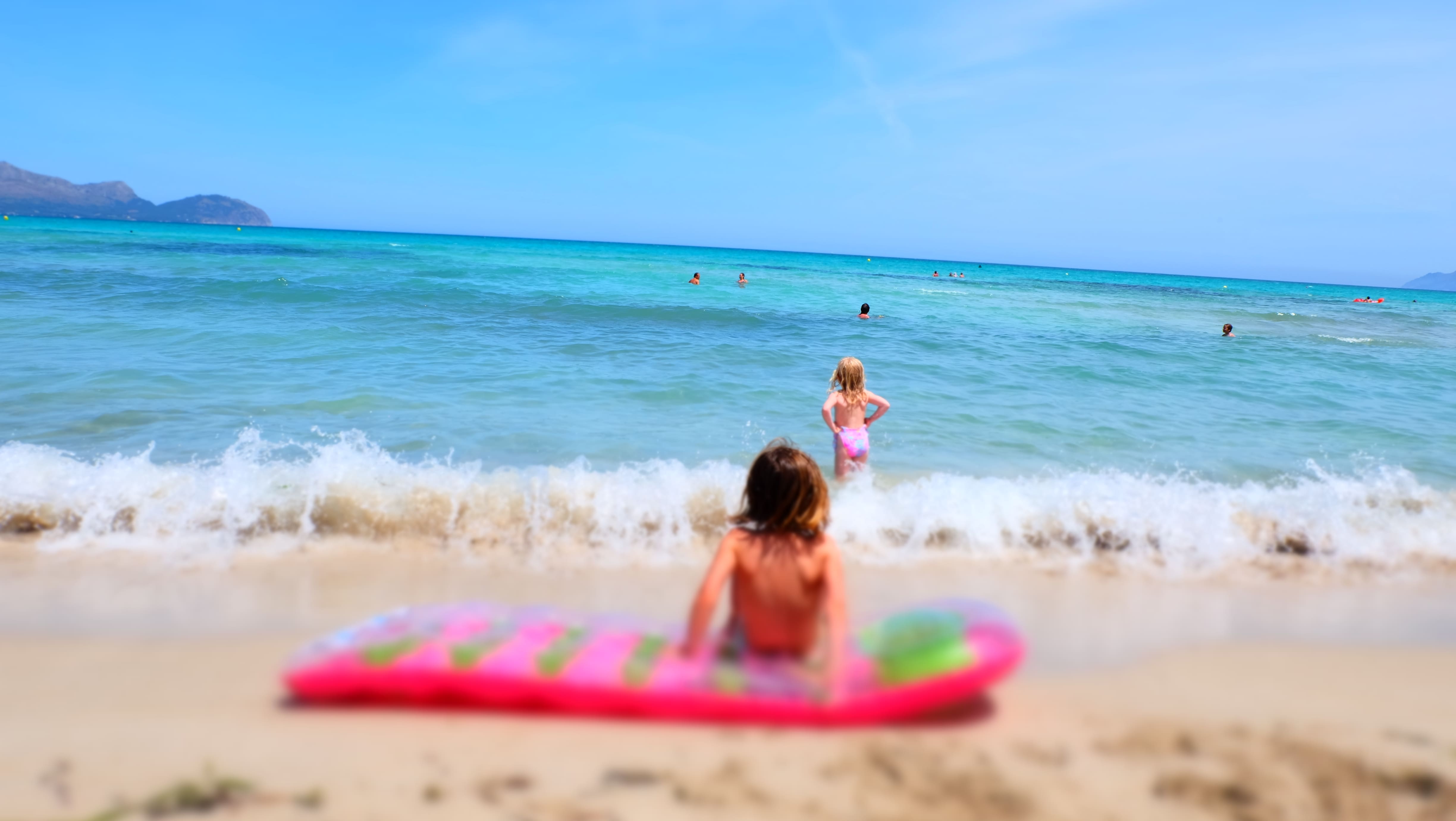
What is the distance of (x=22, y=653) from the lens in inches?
131

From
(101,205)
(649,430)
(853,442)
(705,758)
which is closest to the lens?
(705,758)

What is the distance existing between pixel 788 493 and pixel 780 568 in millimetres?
280

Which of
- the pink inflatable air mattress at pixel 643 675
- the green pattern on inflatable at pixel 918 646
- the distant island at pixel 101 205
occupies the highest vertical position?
the distant island at pixel 101 205

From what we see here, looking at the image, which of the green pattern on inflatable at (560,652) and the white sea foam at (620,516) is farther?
the white sea foam at (620,516)

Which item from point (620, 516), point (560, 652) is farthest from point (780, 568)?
point (620, 516)

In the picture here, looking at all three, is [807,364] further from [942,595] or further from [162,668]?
[162,668]

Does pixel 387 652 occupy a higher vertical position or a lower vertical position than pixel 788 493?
lower

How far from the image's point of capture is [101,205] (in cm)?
11912

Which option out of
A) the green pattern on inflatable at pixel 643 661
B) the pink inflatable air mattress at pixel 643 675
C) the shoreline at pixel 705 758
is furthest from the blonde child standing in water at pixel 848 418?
the green pattern on inflatable at pixel 643 661

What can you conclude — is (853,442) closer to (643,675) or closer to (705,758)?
(643,675)

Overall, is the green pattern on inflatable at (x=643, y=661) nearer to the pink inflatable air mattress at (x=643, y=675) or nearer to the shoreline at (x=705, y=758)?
the pink inflatable air mattress at (x=643, y=675)

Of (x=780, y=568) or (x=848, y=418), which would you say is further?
(x=848, y=418)

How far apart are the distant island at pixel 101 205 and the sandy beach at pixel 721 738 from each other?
118324mm

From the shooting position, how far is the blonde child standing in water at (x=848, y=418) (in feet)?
20.1
